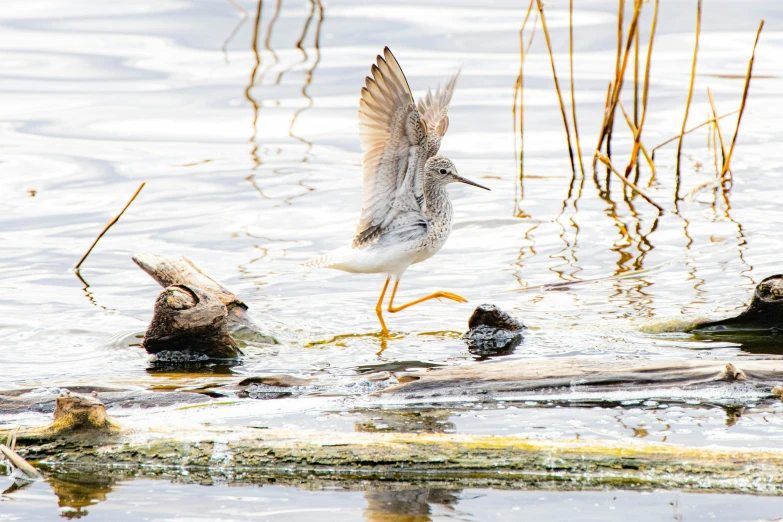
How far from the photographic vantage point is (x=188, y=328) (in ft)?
17.2

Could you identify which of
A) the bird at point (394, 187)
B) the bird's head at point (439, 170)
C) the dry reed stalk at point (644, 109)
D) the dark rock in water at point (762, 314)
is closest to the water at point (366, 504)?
the dark rock in water at point (762, 314)

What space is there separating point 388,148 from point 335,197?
3.33 metres

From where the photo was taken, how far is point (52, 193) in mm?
9289

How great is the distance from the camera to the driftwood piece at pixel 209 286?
5754 mm

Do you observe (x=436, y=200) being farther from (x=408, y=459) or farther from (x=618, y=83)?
(x=408, y=459)

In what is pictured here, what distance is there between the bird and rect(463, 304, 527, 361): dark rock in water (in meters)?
0.60

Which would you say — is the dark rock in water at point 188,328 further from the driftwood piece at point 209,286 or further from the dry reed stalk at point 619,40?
the dry reed stalk at point 619,40

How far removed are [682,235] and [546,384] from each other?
4129 mm

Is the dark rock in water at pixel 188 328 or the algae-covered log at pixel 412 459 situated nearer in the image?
the algae-covered log at pixel 412 459

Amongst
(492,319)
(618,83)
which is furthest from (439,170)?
(618,83)

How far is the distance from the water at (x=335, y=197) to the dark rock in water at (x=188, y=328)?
0.24m

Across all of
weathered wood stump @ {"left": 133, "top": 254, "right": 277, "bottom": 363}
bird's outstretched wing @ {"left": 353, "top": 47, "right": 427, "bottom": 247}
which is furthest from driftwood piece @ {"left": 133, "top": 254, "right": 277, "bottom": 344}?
bird's outstretched wing @ {"left": 353, "top": 47, "right": 427, "bottom": 247}

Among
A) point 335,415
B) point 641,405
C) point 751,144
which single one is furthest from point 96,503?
point 751,144

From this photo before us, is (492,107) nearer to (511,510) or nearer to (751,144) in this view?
(751,144)
